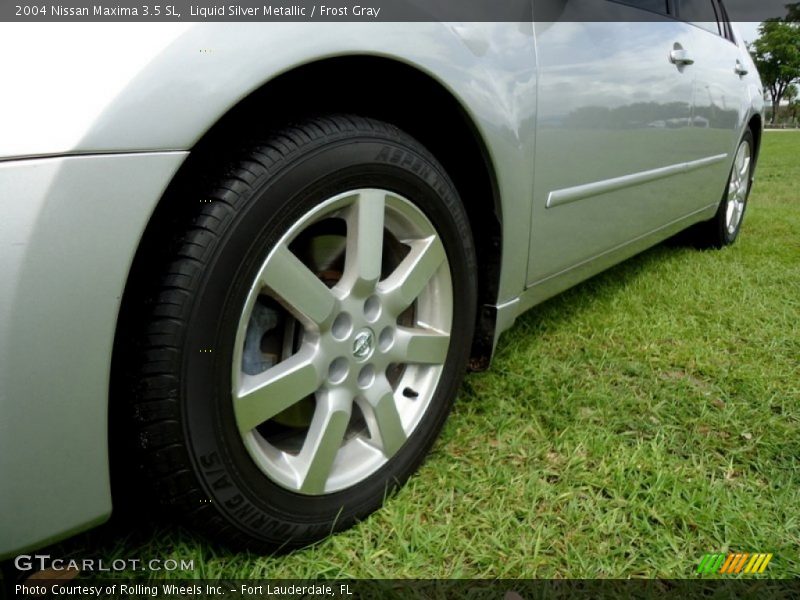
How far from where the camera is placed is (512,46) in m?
1.51

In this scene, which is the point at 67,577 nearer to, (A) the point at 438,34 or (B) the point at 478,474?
(B) the point at 478,474

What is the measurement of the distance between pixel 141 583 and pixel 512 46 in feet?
4.44

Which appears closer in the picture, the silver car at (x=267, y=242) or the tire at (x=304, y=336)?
the silver car at (x=267, y=242)

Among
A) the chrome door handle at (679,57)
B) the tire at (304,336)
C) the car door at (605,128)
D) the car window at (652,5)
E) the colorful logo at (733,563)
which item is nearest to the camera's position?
the tire at (304,336)

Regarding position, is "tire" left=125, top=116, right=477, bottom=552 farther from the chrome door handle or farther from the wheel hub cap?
the chrome door handle

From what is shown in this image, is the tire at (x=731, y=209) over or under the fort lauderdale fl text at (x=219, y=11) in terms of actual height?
under

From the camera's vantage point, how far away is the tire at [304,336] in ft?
3.39

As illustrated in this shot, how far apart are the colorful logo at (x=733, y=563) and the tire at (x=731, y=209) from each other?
2.82 metres

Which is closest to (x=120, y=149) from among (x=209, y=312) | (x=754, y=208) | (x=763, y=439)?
(x=209, y=312)

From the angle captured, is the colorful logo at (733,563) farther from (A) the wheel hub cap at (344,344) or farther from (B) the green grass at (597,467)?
(A) the wheel hub cap at (344,344)

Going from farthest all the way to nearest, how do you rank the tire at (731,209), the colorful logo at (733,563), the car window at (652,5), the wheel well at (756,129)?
1. the wheel well at (756,129)
2. the tire at (731,209)
3. the car window at (652,5)
4. the colorful logo at (733,563)

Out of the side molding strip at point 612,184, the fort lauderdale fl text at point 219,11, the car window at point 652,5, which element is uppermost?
the fort lauderdale fl text at point 219,11

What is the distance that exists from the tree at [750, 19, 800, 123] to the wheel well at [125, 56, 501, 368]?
56507mm

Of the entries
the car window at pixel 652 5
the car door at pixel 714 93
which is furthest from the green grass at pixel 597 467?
the car window at pixel 652 5
